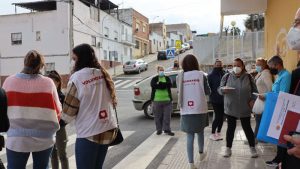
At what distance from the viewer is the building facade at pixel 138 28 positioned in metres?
61.4

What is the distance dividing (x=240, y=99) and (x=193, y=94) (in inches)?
43.8

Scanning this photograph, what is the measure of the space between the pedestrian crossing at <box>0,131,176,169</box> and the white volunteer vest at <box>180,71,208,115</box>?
52.8 inches

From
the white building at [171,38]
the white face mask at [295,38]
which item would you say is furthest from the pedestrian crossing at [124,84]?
the white building at [171,38]

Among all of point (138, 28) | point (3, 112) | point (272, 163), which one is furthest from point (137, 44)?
point (3, 112)

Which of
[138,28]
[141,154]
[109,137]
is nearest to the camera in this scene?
[109,137]

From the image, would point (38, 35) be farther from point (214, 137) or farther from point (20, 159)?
point (20, 159)

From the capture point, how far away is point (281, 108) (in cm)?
240

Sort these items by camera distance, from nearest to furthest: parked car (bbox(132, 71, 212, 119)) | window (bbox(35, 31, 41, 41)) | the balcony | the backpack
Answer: the backpack
parked car (bbox(132, 71, 212, 119))
window (bbox(35, 31, 41, 41))
the balcony

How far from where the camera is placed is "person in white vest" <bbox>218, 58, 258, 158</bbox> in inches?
298

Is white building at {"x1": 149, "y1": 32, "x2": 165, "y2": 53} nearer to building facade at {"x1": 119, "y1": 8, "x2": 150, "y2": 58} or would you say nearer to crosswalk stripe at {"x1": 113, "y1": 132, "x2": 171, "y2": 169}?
building facade at {"x1": 119, "y1": 8, "x2": 150, "y2": 58}

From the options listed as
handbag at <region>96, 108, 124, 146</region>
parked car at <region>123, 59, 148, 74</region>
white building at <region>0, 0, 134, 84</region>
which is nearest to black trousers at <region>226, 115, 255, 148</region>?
handbag at <region>96, 108, 124, 146</region>

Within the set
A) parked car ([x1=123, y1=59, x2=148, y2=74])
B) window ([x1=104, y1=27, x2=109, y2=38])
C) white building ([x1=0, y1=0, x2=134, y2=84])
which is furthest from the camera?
window ([x1=104, y1=27, x2=109, y2=38])

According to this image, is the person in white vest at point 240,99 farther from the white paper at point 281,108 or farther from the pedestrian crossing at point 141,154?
the white paper at point 281,108

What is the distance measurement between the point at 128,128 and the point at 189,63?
5.37 metres
